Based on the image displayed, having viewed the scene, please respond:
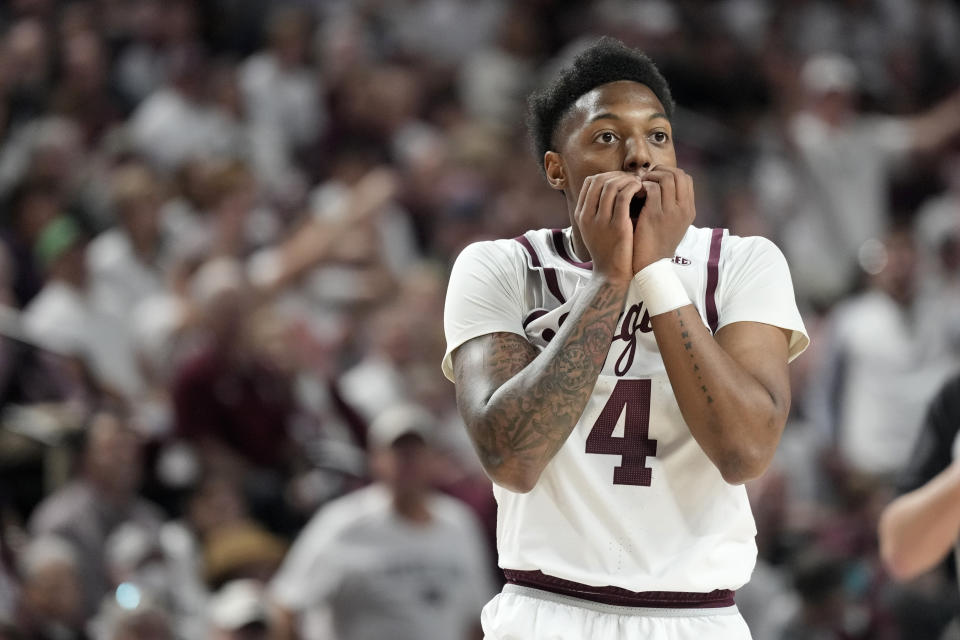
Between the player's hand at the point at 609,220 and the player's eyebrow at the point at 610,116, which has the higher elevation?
the player's eyebrow at the point at 610,116

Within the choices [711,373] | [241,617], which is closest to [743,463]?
[711,373]

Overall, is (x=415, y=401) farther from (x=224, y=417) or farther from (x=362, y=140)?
(x=362, y=140)

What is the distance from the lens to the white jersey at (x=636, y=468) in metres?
2.96

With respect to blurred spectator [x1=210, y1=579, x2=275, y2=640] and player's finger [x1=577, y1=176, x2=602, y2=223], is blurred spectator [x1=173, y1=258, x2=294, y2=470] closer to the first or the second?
blurred spectator [x1=210, y1=579, x2=275, y2=640]

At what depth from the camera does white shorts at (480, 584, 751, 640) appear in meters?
2.94

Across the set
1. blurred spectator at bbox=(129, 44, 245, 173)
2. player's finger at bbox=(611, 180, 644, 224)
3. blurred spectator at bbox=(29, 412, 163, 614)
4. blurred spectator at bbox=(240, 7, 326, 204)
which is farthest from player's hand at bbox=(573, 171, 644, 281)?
blurred spectator at bbox=(240, 7, 326, 204)

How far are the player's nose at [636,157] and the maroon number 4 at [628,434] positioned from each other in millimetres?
460

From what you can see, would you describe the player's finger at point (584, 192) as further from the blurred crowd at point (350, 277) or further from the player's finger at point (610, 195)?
the blurred crowd at point (350, 277)

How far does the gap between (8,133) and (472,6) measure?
451 centimetres

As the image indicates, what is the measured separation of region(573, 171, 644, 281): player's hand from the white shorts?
0.70 meters

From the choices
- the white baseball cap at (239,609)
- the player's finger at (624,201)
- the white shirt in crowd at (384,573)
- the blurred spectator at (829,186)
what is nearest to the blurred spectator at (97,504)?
the white baseball cap at (239,609)

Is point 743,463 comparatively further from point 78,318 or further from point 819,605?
point 78,318

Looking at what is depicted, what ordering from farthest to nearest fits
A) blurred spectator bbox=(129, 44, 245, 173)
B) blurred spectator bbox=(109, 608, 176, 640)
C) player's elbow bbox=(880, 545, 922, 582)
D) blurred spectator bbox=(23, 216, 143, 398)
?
blurred spectator bbox=(129, 44, 245, 173), blurred spectator bbox=(23, 216, 143, 398), blurred spectator bbox=(109, 608, 176, 640), player's elbow bbox=(880, 545, 922, 582)

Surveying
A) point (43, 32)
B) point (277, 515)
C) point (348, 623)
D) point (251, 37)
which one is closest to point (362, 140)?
point (251, 37)
